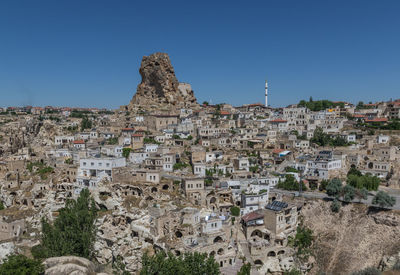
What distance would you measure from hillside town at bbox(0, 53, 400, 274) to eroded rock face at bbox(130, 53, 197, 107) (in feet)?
50.4

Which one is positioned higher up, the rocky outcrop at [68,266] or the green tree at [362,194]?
the green tree at [362,194]

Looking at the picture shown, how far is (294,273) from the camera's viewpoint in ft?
95.5

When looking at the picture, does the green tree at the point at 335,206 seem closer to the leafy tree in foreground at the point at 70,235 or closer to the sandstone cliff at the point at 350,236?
the sandstone cliff at the point at 350,236

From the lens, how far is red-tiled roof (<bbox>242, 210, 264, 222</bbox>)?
3503cm

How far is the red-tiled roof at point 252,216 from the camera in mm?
35031

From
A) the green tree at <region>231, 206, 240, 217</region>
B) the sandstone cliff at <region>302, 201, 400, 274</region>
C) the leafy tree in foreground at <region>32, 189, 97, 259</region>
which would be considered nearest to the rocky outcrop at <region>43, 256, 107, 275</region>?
the leafy tree in foreground at <region>32, 189, 97, 259</region>

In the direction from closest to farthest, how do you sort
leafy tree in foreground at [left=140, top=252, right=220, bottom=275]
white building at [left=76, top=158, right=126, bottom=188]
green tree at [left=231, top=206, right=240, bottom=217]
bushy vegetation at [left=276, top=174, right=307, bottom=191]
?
leafy tree in foreground at [left=140, top=252, right=220, bottom=275], green tree at [left=231, top=206, right=240, bottom=217], white building at [left=76, top=158, right=126, bottom=188], bushy vegetation at [left=276, top=174, right=307, bottom=191]

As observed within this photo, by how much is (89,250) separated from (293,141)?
40203 millimetres

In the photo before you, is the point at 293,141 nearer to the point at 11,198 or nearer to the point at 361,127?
the point at 361,127

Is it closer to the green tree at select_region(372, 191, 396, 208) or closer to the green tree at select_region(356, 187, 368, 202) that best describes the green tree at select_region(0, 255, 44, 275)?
the green tree at select_region(372, 191, 396, 208)

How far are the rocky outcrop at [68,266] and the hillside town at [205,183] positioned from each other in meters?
3.64

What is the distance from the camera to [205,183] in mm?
41625

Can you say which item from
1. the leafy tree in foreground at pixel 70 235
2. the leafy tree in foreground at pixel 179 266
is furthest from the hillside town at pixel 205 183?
the leafy tree in foreground at pixel 179 266

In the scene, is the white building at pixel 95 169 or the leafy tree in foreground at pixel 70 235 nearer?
the leafy tree in foreground at pixel 70 235
